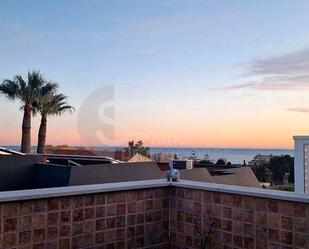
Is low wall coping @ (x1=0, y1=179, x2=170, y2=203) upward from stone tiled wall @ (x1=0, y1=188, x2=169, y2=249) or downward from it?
upward

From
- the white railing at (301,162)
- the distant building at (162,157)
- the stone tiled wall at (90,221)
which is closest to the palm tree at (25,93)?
the distant building at (162,157)

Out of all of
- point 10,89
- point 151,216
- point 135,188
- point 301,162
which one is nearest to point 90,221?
point 135,188

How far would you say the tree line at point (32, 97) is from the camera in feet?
55.0

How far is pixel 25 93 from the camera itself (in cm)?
1678

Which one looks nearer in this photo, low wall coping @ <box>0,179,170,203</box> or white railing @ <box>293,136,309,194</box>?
low wall coping @ <box>0,179,170,203</box>

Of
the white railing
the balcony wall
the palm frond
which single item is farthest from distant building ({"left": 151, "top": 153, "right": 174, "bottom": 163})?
the balcony wall

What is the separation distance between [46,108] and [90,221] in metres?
15.8

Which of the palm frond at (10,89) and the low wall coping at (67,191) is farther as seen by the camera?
the palm frond at (10,89)

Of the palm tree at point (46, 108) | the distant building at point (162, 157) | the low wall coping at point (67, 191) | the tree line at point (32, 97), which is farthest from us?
the palm tree at point (46, 108)

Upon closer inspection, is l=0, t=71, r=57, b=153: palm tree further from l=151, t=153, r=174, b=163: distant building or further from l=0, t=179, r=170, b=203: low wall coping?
l=0, t=179, r=170, b=203: low wall coping

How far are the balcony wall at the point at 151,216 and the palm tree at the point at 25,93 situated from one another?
587 inches

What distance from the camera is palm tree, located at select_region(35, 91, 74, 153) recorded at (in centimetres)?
1736

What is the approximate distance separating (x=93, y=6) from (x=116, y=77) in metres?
4.55

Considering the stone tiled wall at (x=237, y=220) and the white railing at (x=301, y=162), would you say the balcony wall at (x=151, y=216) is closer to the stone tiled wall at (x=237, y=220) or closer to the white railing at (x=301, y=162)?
the stone tiled wall at (x=237, y=220)
